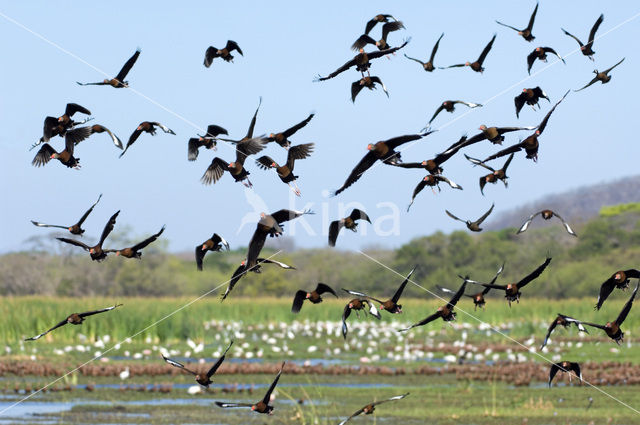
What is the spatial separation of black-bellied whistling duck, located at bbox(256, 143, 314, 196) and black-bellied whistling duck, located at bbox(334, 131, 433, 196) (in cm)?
79

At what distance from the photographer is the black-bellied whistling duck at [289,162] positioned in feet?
28.2

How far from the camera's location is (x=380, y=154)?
7738 mm

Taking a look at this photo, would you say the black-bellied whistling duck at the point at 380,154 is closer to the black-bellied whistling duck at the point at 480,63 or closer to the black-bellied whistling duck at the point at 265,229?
the black-bellied whistling duck at the point at 265,229

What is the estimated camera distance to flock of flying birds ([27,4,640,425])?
7.32 meters

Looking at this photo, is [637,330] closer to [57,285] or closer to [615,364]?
[615,364]

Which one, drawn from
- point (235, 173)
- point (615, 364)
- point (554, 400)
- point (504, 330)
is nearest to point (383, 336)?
point (504, 330)

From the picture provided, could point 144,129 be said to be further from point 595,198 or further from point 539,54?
point 595,198

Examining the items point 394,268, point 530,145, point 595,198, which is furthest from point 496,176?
point 595,198

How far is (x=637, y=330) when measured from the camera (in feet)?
103

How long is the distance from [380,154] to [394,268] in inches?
2247

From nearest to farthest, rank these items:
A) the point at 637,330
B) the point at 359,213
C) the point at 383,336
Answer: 1. the point at 359,213
2. the point at 383,336
3. the point at 637,330

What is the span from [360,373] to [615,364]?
6.17 metres

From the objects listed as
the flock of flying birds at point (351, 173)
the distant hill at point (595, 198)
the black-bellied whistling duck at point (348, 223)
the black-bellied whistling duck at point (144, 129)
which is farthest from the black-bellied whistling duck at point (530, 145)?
the distant hill at point (595, 198)

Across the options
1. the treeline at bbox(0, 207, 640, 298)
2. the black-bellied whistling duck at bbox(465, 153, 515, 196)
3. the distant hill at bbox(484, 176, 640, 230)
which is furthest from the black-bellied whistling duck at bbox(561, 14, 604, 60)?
the distant hill at bbox(484, 176, 640, 230)
